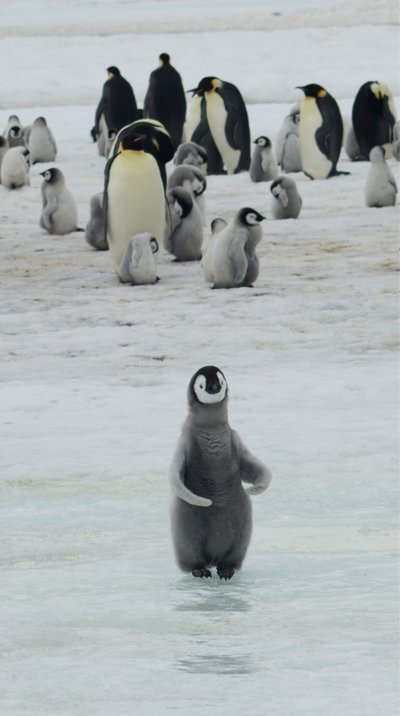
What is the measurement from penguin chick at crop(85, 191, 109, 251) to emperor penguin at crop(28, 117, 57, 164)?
5.61 metres

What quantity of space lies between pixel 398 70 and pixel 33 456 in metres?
19.7

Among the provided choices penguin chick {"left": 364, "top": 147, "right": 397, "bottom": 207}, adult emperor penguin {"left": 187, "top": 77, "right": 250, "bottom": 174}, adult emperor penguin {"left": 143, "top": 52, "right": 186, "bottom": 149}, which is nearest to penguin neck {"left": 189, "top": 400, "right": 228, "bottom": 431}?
penguin chick {"left": 364, "top": 147, "right": 397, "bottom": 207}

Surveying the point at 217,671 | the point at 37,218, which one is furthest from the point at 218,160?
the point at 217,671

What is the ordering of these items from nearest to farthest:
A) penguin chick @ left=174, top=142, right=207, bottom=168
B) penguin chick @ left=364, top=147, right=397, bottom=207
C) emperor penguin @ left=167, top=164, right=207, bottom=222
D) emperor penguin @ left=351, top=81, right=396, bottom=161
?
emperor penguin @ left=167, top=164, right=207, bottom=222, penguin chick @ left=364, top=147, right=397, bottom=207, penguin chick @ left=174, top=142, right=207, bottom=168, emperor penguin @ left=351, top=81, right=396, bottom=161

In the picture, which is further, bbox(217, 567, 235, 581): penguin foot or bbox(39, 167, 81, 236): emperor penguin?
bbox(39, 167, 81, 236): emperor penguin

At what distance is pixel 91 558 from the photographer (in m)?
3.75

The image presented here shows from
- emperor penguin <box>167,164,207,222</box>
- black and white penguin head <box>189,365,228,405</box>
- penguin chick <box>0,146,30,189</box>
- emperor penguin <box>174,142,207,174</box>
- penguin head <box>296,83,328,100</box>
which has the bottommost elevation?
penguin chick <box>0,146,30,189</box>

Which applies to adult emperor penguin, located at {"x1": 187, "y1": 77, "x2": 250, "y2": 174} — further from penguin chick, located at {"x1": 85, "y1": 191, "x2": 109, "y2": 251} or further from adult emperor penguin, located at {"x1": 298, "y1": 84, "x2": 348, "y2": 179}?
penguin chick, located at {"x1": 85, "y1": 191, "x2": 109, "y2": 251}

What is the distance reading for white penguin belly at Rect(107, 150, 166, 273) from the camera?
9133 mm

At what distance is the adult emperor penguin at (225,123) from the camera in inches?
571

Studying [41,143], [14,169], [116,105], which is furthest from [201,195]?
[116,105]

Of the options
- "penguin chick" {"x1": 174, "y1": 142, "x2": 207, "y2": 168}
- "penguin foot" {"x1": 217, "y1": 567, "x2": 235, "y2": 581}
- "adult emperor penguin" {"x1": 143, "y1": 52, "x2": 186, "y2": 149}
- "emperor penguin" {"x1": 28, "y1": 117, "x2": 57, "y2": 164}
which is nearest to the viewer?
"penguin foot" {"x1": 217, "y1": 567, "x2": 235, "y2": 581}

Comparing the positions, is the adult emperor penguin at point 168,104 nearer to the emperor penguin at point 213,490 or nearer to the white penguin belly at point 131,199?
the white penguin belly at point 131,199

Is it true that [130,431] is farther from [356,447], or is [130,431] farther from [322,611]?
[322,611]
